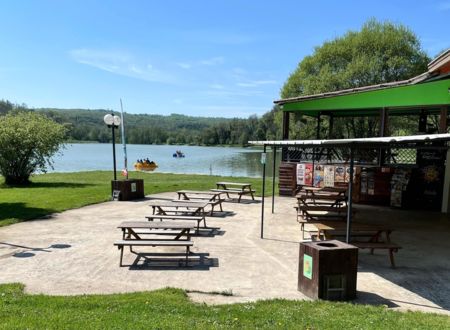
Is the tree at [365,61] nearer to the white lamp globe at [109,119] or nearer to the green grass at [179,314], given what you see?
the white lamp globe at [109,119]

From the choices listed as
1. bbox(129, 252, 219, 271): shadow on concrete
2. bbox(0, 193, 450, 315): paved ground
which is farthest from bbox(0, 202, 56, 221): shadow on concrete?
bbox(129, 252, 219, 271): shadow on concrete

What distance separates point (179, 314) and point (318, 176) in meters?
11.1

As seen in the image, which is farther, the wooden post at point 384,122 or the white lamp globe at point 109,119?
the white lamp globe at point 109,119

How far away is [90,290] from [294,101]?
38.7ft

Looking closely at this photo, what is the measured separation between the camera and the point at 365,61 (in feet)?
91.1

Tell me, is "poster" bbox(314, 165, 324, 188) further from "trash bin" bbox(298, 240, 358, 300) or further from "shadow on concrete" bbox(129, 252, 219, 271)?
"trash bin" bbox(298, 240, 358, 300)

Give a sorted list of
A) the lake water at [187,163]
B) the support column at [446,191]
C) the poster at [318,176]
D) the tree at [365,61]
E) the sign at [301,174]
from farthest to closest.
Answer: the lake water at [187,163]
the tree at [365,61]
the sign at [301,174]
the poster at [318,176]
the support column at [446,191]

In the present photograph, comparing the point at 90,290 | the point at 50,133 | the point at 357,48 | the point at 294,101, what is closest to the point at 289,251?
the point at 90,290

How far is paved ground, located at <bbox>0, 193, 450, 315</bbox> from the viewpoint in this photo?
5.04 meters

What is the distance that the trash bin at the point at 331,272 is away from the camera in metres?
4.79

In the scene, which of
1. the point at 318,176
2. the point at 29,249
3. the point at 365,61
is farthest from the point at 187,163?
the point at 29,249

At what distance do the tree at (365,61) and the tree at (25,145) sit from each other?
16.4 meters

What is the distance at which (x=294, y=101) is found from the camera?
1512cm

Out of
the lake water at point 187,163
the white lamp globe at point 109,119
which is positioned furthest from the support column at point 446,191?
the lake water at point 187,163
